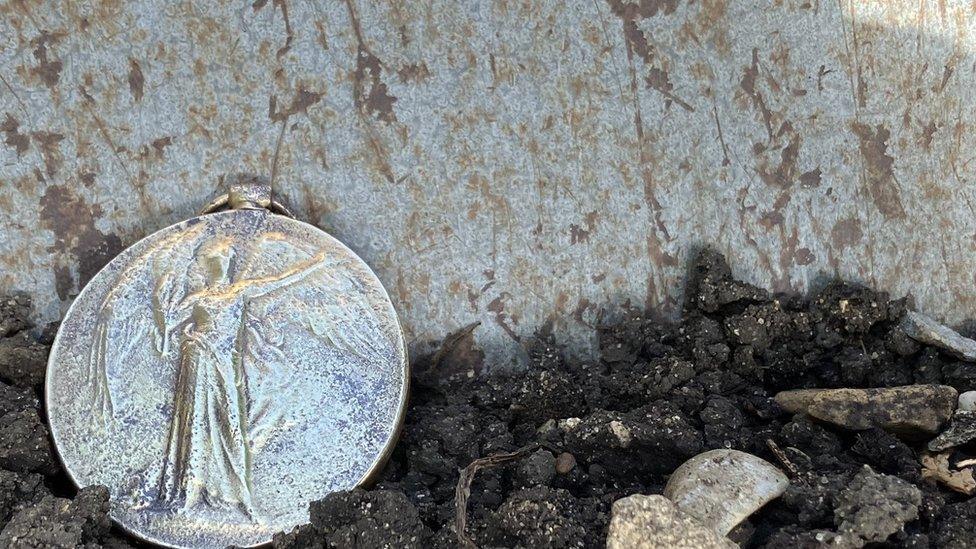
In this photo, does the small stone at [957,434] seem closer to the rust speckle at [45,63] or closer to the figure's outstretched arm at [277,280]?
the figure's outstretched arm at [277,280]

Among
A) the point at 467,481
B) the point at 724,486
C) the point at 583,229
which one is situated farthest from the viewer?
the point at 583,229

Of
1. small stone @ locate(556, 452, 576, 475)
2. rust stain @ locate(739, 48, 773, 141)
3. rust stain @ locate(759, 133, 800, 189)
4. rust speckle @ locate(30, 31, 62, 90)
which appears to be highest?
rust speckle @ locate(30, 31, 62, 90)

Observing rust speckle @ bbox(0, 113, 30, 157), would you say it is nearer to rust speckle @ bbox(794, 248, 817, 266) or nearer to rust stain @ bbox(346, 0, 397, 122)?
rust stain @ bbox(346, 0, 397, 122)

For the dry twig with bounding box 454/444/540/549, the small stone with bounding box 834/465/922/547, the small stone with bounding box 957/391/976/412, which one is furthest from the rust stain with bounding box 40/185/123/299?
the small stone with bounding box 957/391/976/412

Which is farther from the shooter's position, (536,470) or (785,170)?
(785,170)

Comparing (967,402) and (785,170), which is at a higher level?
(785,170)

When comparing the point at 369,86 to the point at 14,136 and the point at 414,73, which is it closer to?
the point at 414,73

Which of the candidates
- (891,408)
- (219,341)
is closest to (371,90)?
(219,341)

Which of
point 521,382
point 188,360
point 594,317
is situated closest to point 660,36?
point 594,317
